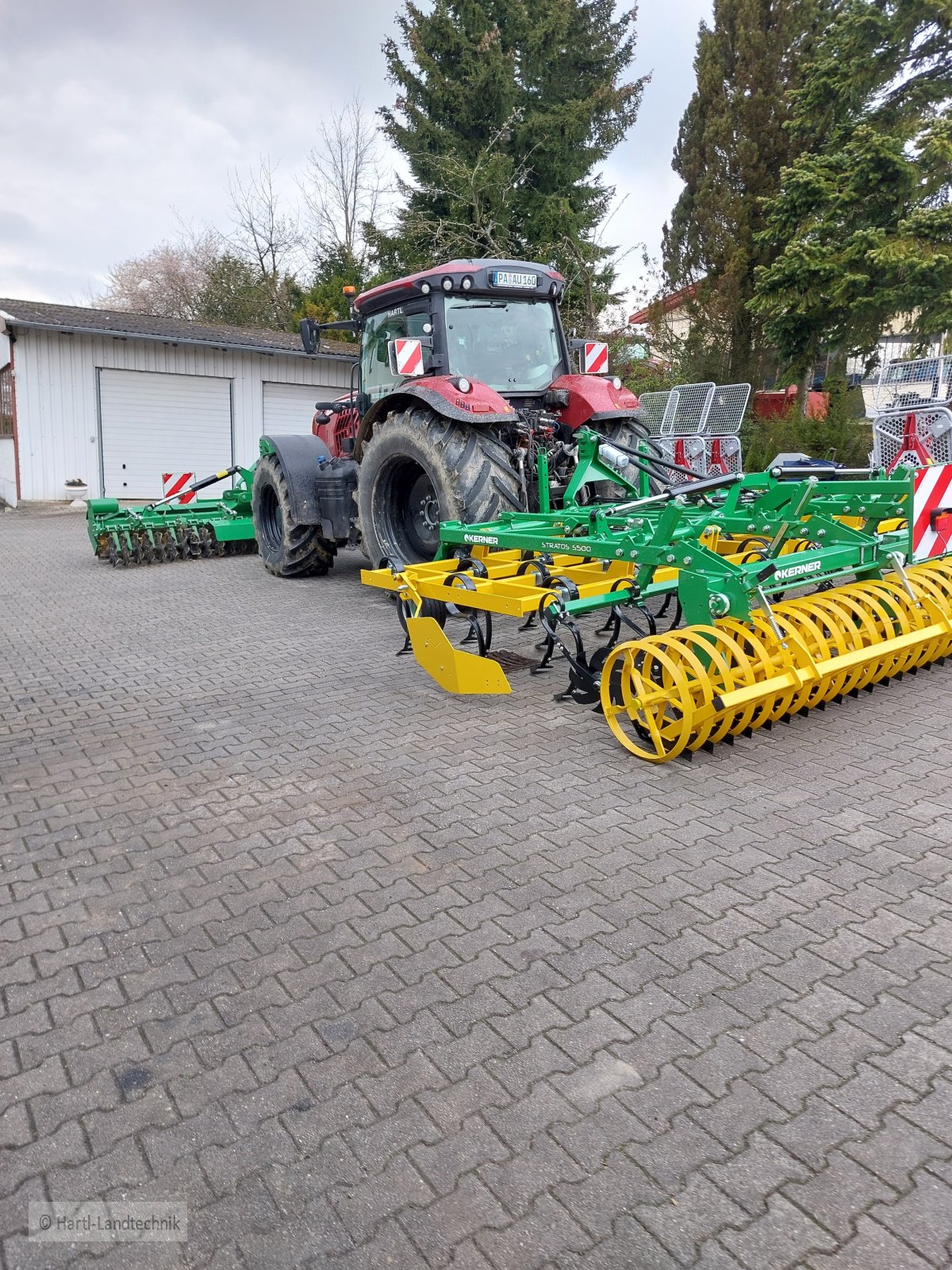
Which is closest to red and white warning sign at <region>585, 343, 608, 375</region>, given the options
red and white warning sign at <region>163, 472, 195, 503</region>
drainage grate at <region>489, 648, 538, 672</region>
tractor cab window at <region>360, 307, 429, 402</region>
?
tractor cab window at <region>360, 307, 429, 402</region>

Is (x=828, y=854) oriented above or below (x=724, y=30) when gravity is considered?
below

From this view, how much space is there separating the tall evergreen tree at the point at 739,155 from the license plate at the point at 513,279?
1247cm

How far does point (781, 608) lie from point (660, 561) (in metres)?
0.62

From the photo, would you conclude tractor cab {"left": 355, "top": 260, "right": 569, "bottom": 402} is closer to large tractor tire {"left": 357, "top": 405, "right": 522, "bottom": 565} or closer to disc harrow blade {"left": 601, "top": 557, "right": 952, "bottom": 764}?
large tractor tire {"left": 357, "top": 405, "right": 522, "bottom": 565}

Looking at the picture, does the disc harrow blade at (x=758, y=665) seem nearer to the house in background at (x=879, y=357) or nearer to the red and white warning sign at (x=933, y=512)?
the red and white warning sign at (x=933, y=512)

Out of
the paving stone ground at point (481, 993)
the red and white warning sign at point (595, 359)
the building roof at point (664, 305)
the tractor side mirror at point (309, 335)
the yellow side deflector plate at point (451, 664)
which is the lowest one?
the paving stone ground at point (481, 993)

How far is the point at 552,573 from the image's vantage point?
5.12 m

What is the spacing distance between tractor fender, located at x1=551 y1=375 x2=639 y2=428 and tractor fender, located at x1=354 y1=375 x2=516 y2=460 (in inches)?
28.2

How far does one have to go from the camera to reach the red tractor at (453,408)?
614cm

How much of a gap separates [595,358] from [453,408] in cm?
202

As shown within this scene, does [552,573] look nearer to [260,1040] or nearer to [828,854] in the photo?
[828,854]

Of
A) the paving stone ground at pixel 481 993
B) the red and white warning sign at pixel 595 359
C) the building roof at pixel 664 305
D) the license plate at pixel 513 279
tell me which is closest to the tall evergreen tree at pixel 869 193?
the building roof at pixel 664 305

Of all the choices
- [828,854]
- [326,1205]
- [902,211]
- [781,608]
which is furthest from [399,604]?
[902,211]

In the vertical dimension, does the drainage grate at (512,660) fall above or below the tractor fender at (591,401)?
below
